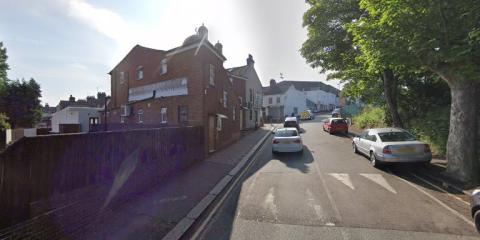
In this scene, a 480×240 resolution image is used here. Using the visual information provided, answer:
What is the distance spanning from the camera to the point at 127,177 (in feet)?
22.6

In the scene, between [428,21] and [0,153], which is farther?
[428,21]

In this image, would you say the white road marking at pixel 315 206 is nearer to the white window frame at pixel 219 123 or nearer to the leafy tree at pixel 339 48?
the white window frame at pixel 219 123

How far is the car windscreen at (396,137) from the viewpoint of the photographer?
33.1ft

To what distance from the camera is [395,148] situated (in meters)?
9.39

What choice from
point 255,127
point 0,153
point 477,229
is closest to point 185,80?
point 0,153

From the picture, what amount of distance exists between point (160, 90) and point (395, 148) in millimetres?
14773

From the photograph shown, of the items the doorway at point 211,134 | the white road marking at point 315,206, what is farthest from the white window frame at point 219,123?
the white road marking at point 315,206

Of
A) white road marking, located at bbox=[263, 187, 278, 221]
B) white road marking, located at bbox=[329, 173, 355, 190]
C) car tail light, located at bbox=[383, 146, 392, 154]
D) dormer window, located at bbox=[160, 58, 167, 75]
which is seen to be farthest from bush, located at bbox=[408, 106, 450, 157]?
dormer window, located at bbox=[160, 58, 167, 75]

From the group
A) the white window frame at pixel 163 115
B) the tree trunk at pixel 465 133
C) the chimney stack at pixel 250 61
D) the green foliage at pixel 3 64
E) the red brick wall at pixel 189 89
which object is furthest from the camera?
the chimney stack at pixel 250 61

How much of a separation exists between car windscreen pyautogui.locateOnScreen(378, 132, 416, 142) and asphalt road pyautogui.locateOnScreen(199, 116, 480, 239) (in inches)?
45.2

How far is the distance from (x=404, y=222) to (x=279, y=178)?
4.44 m

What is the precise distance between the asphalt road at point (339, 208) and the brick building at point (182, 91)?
6.96m

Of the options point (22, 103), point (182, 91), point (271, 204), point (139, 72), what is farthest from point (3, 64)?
point (271, 204)

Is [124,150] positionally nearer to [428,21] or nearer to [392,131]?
[428,21]
